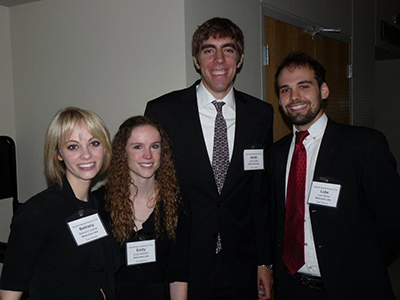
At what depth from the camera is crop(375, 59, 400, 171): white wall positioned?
7.28 m

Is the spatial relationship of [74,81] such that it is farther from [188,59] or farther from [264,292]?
[264,292]

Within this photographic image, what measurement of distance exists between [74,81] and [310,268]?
2055 millimetres

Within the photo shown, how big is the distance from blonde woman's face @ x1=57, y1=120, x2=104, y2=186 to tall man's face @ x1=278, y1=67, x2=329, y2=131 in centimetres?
101

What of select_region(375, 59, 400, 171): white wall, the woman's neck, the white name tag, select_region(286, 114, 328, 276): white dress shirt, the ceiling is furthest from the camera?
select_region(375, 59, 400, 171): white wall

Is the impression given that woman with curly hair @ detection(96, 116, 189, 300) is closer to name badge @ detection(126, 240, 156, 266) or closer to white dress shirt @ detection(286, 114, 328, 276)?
name badge @ detection(126, 240, 156, 266)

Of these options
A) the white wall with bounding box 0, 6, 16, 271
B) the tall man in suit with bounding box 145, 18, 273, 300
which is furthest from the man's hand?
the white wall with bounding box 0, 6, 16, 271

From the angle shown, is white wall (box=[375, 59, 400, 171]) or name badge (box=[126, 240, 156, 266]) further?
white wall (box=[375, 59, 400, 171])

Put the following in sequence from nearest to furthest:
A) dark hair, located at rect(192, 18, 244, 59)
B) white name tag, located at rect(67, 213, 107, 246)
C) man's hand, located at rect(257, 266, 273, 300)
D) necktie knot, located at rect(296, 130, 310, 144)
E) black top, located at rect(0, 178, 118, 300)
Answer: black top, located at rect(0, 178, 118, 300), white name tag, located at rect(67, 213, 107, 246), necktie knot, located at rect(296, 130, 310, 144), dark hair, located at rect(192, 18, 244, 59), man's hand, located at rect(257, 266, 273, 300)

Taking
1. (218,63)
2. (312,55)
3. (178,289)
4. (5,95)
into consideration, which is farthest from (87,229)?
(312,55)

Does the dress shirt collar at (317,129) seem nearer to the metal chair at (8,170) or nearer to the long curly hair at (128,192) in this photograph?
the long curly hair at (128,192)

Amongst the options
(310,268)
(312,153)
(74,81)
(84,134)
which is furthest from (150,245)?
(74,81)

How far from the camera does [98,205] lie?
6.06 ft

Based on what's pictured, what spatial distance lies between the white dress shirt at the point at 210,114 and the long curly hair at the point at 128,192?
239 millimetres

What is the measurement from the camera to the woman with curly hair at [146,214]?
1.84 m
